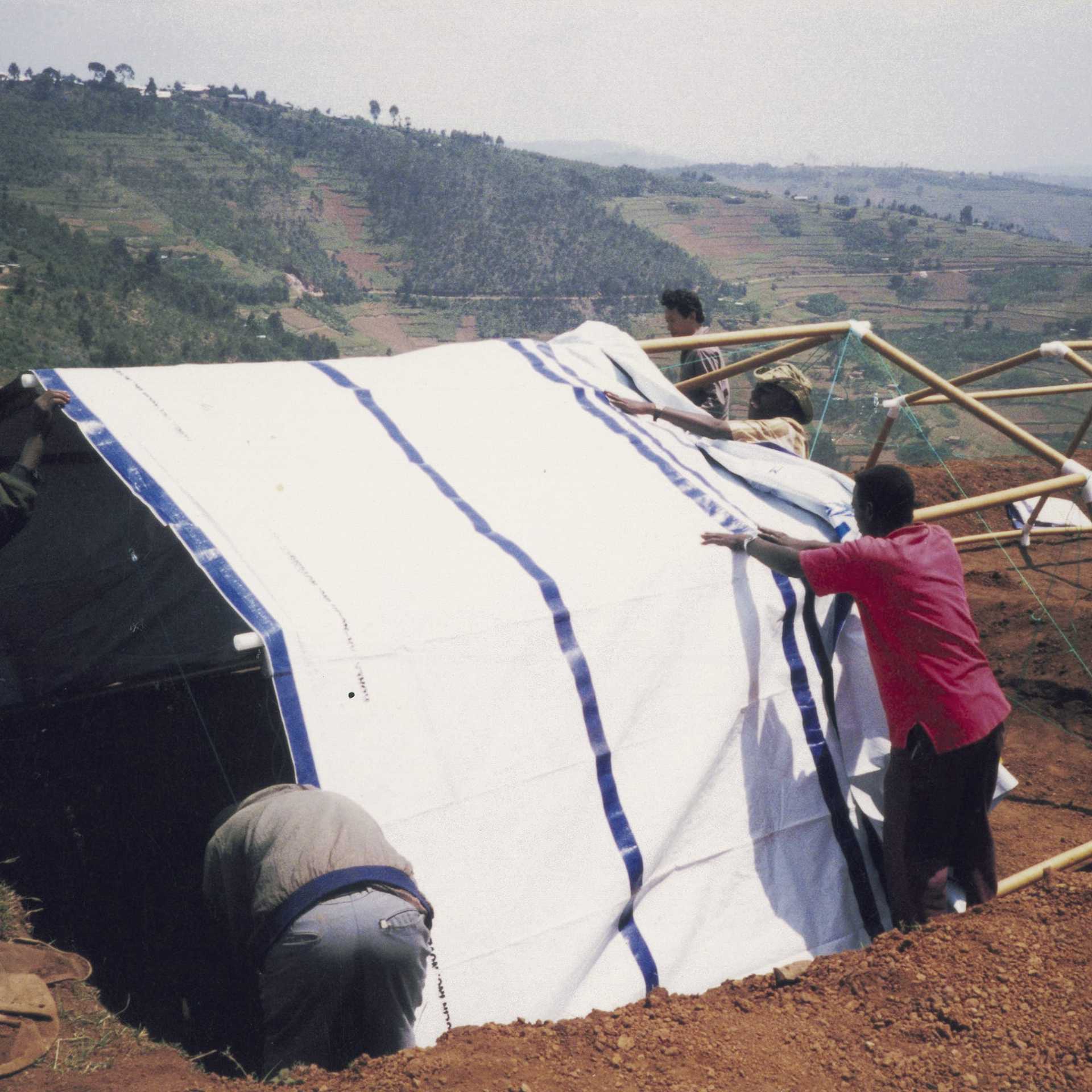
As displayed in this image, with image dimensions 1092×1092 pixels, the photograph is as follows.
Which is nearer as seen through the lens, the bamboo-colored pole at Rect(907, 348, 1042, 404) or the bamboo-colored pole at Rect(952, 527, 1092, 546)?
the bamboo-colored pole at Rect(907, 348, 1042, 404)

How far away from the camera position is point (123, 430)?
4.13 metres

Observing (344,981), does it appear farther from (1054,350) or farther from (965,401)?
(1054,350)

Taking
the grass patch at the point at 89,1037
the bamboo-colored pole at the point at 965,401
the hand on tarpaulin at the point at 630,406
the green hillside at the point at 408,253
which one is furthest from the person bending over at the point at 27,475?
the green hillside at the point at 408,253

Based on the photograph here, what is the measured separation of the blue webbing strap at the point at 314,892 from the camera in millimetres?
2658

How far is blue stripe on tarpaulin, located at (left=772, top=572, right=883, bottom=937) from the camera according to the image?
4.18 meters

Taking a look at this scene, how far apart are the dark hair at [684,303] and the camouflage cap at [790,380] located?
29.0 inches

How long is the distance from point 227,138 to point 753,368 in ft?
326

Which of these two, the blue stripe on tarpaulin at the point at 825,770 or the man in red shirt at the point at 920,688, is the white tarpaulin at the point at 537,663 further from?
the man in red shirt at the point at 920,688

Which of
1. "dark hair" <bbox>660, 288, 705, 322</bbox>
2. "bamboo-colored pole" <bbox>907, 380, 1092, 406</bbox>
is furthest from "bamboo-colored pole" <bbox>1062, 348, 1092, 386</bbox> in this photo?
"dark hair" <bbox>660, 288, 705, 322</bbox>

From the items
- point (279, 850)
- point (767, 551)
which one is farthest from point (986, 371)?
point (279, 850)

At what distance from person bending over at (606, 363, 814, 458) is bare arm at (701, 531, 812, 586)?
3.75 feet

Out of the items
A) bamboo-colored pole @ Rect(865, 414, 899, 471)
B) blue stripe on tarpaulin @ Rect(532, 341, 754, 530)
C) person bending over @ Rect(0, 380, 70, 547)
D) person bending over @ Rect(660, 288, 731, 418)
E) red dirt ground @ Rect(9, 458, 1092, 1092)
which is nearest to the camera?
red dirt ground @ Rect(9, 458, 1092, 1092)

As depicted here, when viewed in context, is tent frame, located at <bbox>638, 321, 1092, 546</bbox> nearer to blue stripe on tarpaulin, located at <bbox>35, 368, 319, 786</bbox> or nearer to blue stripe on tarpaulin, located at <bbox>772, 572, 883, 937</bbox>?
blue stripe on tarpaulin, located at <bbox>772, 572, 883, 937</bbox>

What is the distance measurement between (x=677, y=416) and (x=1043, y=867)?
267 centimetres
